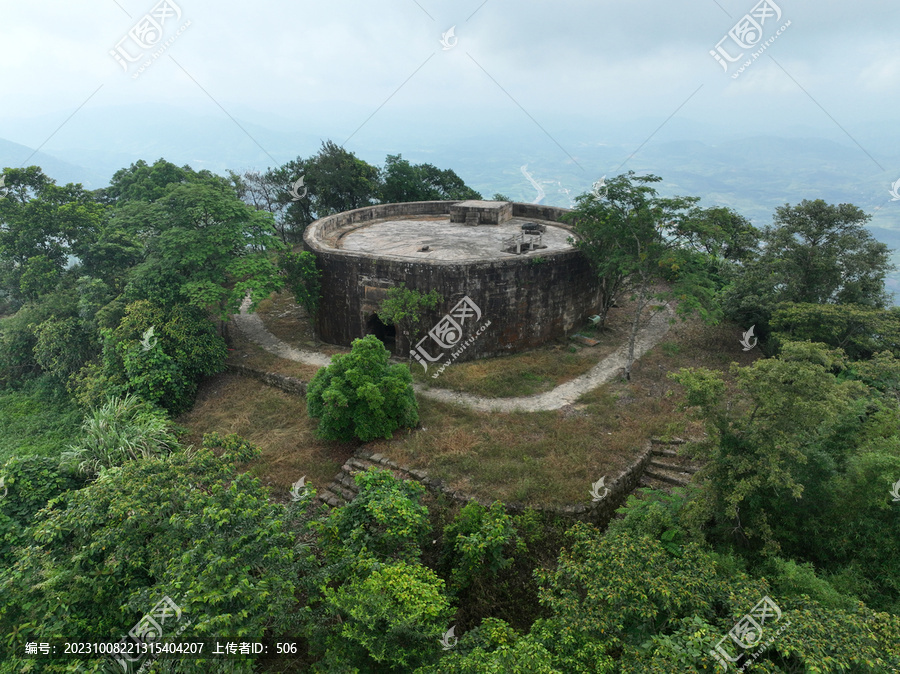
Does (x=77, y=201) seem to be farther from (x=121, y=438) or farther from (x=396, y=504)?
(x=396, y=504)

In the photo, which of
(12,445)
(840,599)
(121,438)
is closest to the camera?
(840,599)

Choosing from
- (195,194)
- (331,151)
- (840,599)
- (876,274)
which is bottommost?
(840,599)

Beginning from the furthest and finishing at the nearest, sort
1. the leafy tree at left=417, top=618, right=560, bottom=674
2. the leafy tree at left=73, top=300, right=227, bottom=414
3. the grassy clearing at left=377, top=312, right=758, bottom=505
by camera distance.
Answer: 1. the leafy tree at left=73, top=300, right=227, bottom=414
2. the grassy clearing at left=377, top=312, right=758, bottom=505
3. the leafy tree at left=417, top=618, right=560, bottom=674

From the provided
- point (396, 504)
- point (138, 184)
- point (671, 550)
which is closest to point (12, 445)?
point (138, 184)

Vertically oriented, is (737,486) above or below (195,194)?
below

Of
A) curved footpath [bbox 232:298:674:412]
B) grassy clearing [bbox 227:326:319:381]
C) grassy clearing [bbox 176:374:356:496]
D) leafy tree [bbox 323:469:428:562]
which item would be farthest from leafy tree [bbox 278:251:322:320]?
leafy tree [bbox 323:469:428:562]

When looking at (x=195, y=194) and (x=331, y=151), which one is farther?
(x=331, y=151)

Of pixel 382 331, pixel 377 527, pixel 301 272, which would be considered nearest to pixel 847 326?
pixel 377 527

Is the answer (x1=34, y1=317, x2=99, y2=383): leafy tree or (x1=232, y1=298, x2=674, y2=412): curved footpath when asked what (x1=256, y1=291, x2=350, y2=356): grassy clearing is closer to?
(x1=232, y1=298, x2=674, y2=412): curved footpath
